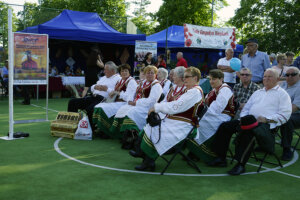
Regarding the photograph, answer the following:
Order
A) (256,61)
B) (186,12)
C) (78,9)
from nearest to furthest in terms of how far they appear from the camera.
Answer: (256,61) → (186,12) → (78,9)

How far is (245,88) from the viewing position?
5785mm

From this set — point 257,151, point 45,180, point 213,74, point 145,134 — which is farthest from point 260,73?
point 45,180

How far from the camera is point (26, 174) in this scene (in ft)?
13.9

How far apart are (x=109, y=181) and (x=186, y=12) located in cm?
2888

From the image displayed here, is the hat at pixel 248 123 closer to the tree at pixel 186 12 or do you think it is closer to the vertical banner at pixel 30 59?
the vertical banner at pixel 30 59

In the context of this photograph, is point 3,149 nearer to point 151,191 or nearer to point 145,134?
point 145,134

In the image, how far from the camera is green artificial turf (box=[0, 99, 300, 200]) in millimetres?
3619

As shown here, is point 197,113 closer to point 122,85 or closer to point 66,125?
point 122,85

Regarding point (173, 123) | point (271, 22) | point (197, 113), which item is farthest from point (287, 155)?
point (271, 22)

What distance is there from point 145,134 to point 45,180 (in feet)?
4.32

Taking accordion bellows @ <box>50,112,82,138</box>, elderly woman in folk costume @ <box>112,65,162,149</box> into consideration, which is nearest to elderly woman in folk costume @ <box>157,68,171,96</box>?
elderly woman in folk costume @ <box>112,65,162,149</box>

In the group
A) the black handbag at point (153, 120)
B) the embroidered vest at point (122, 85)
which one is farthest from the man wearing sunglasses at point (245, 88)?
the embroidered vest at point (122, 85)

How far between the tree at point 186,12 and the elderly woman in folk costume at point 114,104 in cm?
2484

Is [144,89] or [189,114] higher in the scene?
[144,89]
